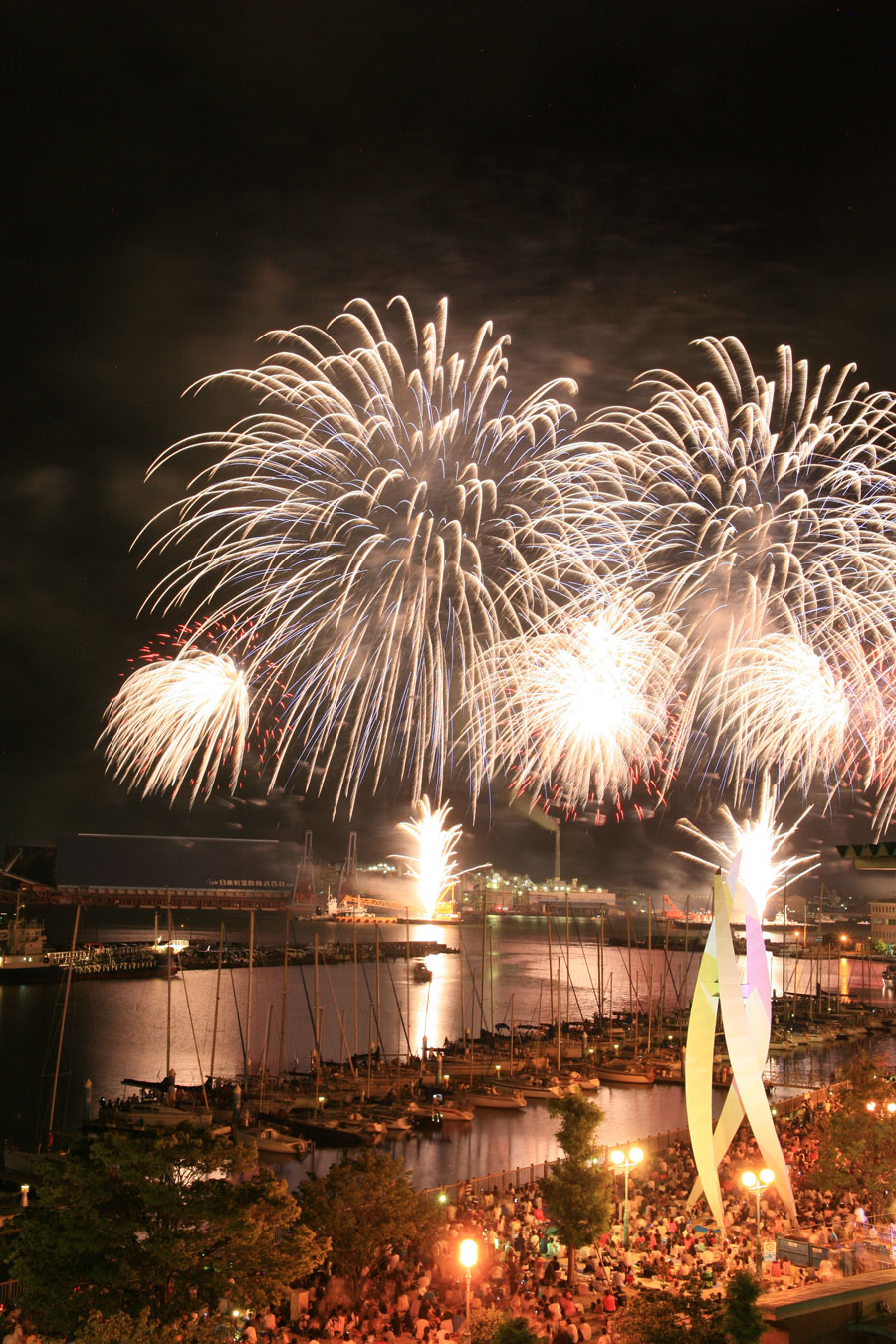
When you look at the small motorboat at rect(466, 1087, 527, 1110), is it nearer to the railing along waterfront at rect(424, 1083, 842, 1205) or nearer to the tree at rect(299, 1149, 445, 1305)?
the railing along waterfront at rect(424, 1083, 842, 1205)

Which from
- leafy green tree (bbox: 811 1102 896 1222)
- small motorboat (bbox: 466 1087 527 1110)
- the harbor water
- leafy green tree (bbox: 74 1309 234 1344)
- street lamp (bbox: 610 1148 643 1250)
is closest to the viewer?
leafy green tree (bbox: 74 1309 234 1344)

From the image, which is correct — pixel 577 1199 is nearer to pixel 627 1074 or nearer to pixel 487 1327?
pixel 487 1327

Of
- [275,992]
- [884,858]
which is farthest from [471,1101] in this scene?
[275,992]

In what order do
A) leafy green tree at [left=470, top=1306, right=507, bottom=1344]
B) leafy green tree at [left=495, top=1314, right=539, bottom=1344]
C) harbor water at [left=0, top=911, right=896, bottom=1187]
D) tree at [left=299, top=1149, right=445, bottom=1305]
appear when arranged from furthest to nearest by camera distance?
harbor water at [left=0, top=911, right=896, bottom=1187] < tree at [left=299, top=1149, right=445, bottom=1305] < leafy green tree at [left=470, top=1306, right=507, bottom=1344] < leafy green tree at [left=495, top=1314, right=539, bottom=1344]

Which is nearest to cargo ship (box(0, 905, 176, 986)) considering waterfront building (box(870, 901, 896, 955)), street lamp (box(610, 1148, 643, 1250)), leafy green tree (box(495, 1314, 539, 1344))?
street lamp (box(610, 1148, 643, 1250))

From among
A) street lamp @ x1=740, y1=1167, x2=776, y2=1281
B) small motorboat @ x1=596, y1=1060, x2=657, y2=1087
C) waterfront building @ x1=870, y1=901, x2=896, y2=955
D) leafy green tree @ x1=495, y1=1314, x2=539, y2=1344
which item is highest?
waterfront building @ x1=870, y1=901, x2=896, y2=955

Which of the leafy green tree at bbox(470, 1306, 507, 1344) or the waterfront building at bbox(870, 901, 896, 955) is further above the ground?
the waterfront building at bbox(870, 901, 896, 955)
